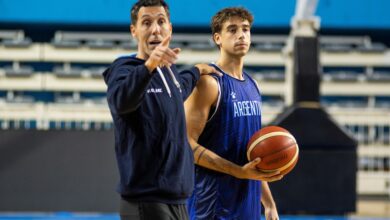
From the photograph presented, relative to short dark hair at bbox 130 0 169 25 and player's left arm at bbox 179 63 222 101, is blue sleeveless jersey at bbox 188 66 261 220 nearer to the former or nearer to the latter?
player's left arm at bbox 179 63 222 101

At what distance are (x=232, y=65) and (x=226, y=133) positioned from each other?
0.38 m

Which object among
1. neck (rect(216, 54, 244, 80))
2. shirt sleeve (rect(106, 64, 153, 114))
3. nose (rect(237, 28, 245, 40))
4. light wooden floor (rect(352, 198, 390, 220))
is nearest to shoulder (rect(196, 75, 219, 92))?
neck (rect(216, 54, 244, 80))

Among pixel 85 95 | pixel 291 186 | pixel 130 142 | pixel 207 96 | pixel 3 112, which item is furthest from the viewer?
pixel 85 95

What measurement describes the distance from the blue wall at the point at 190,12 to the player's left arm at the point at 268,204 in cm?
1368

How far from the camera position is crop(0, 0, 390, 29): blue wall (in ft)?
56.4

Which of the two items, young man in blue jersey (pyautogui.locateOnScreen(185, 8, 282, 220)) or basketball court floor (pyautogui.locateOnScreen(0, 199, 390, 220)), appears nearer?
young man in blue jersey (pyautogui.locateOnScreen(185, 8, 282, 220))

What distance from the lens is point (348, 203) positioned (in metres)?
9.19

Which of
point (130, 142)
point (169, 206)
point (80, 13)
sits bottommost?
point (169, 206)

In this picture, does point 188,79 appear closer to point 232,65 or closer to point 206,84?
point 206,84

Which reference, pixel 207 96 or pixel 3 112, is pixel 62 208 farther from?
pixel 207 96

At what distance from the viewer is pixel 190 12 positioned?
17.3m

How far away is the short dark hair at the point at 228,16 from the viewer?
356 cm

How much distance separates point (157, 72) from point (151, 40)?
0.12 metres

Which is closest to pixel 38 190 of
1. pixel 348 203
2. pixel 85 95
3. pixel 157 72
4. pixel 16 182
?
pixel 16 182
